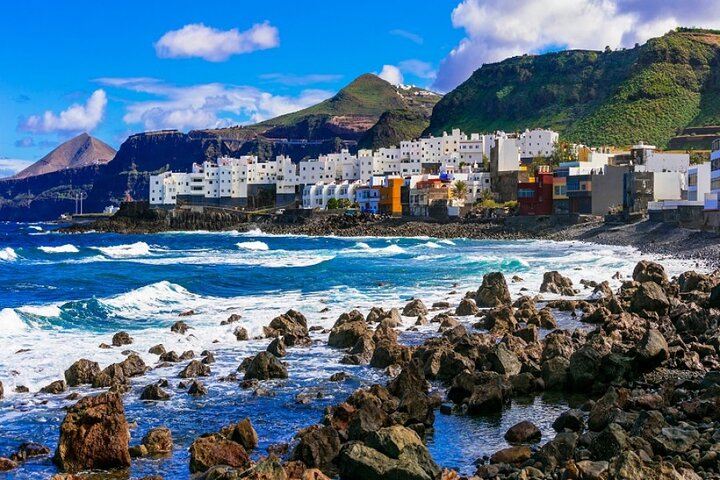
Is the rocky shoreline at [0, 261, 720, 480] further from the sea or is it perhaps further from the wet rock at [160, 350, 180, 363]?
the sea

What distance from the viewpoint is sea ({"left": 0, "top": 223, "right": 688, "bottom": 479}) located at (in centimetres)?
1336

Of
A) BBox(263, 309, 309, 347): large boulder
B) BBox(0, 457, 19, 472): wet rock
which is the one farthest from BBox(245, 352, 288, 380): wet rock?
BBox(0, 457, 19, 472): wet rock

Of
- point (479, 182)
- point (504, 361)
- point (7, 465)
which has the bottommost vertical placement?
point (7, 465)

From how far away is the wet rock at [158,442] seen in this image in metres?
12.2

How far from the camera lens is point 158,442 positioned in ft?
40.3

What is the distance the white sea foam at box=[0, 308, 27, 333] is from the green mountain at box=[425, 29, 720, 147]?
111m

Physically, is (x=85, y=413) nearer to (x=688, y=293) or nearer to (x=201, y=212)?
(x=688, y=293)

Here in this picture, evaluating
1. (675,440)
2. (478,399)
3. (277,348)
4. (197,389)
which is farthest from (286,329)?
(675,440)

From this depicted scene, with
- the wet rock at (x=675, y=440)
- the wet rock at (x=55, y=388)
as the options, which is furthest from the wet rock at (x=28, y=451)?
the wet rock at (x=675, y=440)

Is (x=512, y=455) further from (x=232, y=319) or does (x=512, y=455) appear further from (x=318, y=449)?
(x=232, y=319)

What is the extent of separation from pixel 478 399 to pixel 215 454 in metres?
4.78

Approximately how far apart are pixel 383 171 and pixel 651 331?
110543mm

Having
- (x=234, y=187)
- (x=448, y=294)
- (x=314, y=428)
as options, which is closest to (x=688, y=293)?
(x=448, y=294)

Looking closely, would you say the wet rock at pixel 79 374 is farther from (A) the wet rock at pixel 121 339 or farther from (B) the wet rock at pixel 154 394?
(A) the wet rock at pixel 121 339
